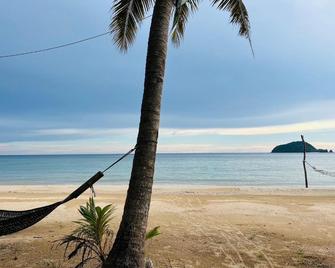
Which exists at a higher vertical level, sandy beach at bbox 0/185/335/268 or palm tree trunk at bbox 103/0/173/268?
palm tree trunk at bbox 103/0/173/268

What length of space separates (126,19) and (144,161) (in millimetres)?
2506

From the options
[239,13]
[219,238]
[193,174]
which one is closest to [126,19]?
[239,13]

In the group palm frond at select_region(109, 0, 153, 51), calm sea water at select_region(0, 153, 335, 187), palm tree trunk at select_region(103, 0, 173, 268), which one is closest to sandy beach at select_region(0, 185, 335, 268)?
palm tree trunk at select_region(103, 0, 173, 268)

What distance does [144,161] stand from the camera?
407cm

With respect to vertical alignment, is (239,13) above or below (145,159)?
above

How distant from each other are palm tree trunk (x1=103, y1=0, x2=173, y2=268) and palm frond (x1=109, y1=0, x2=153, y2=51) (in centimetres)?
144

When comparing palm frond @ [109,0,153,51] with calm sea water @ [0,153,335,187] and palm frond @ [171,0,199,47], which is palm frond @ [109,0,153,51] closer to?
palm frond @ [171,0,199,47]

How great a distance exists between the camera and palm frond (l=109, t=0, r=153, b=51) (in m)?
5.76

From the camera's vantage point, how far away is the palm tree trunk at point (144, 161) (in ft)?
12.9

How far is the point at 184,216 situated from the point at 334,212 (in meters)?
3.80

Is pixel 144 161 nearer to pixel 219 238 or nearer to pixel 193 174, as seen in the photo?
pixel 219 238

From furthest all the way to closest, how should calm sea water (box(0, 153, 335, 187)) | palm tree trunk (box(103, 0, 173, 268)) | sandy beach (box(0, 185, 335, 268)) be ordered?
1. calm sea water (box(0, 153, 335, 187))
2. sandy beach (box(0, 185, 335, 268))
3. palm tree trunk (box(103, 0, 173, 268))

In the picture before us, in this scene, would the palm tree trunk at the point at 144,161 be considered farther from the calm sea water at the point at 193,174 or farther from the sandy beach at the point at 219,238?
the calm sea water at the point at 193,174

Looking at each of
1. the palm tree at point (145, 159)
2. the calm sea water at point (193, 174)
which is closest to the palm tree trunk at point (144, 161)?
the palm tree at point (145, 159)
